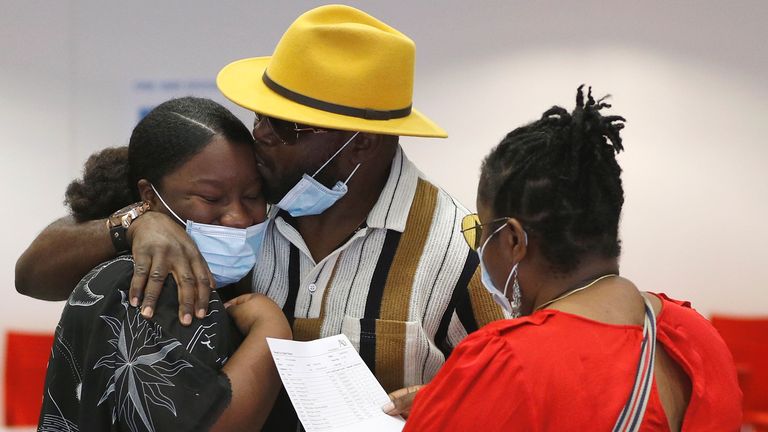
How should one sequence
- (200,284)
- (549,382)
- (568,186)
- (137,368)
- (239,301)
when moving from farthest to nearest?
(239,301) → (200,284) → (137,368) → (568,186) → (549,382)

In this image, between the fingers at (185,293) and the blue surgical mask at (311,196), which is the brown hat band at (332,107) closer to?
the blue surgical mask at (311,196)

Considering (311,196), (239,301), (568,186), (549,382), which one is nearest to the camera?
(549,382)

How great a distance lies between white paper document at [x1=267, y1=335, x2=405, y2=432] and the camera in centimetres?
149

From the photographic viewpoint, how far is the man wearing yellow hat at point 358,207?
1697 mm

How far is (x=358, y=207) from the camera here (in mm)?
1828

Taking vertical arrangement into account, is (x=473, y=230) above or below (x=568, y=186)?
below

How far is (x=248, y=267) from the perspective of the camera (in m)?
1.75

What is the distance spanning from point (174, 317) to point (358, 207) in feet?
1.79

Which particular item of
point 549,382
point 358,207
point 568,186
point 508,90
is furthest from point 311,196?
point 508,90

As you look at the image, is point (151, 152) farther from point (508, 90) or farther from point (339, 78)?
point (508, 90)

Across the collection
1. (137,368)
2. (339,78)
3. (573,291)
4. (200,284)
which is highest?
(339,78)

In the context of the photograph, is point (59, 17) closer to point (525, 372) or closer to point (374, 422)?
point (374, 422)

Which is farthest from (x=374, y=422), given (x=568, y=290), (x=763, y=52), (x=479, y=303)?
(x=763, y=52)

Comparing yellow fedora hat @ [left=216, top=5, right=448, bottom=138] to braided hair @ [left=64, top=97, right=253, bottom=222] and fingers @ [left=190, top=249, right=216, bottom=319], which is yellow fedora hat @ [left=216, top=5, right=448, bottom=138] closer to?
braided hair @ [left=64, top=97, right=253, bottom=222]
